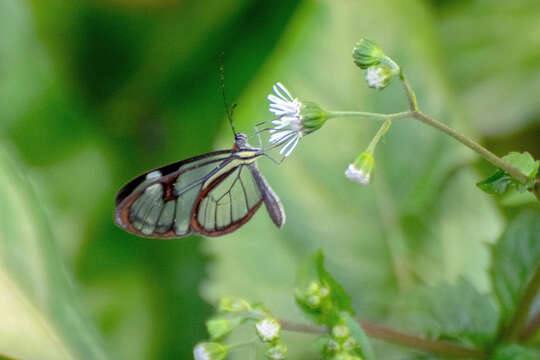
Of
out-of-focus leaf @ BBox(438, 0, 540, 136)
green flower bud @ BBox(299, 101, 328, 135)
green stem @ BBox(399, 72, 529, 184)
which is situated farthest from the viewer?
out-of-focus leaf @ BBox(438, 0, 540, 136)

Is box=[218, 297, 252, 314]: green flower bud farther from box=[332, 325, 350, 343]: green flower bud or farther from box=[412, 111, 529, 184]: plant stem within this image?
box=[412, 111, 529, 184]: plant stem

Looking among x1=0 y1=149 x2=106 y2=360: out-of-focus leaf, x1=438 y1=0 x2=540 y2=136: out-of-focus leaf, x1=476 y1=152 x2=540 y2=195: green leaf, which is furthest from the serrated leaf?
x1=438 y1=0 x2=540 y2=136: out-of-focus leaf

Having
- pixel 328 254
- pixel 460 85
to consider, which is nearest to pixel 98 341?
pixel 328 254

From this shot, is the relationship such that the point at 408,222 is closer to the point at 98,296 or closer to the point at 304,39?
the point at 304,39

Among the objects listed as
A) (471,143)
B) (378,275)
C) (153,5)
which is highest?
(153,5)

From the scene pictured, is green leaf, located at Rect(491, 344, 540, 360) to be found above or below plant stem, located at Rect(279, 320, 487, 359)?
below
